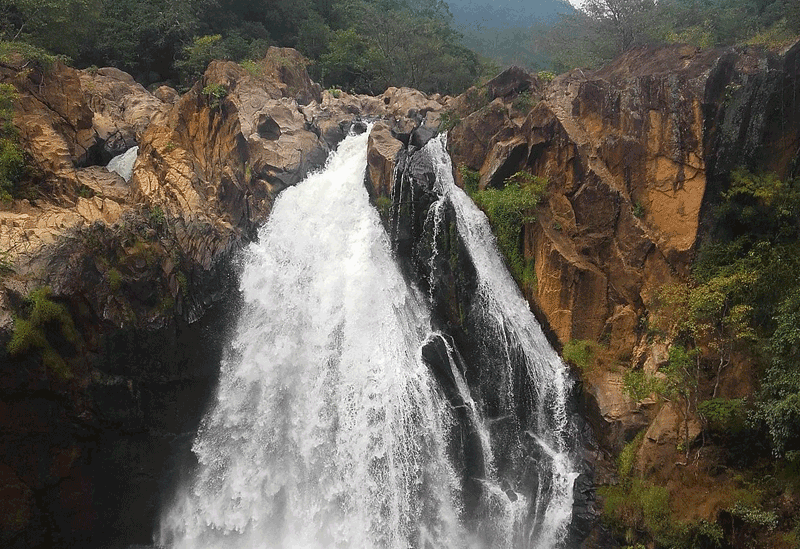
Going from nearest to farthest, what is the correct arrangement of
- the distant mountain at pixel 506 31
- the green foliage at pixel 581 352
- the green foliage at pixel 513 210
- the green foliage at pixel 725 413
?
the green foliage at pixel 725 413 < the green foliage at pixel 581 352 < the green foliage at pixel 513 210 < the distant mountain at pixel 506 31

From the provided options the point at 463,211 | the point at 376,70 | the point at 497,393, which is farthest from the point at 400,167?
the point at 376,70

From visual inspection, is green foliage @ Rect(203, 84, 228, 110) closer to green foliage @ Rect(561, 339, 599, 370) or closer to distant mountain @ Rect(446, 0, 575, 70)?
green foliage @ Rect(561, 339, 599, 370)

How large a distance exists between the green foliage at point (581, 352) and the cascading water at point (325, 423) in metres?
3.71

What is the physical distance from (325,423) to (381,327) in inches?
124

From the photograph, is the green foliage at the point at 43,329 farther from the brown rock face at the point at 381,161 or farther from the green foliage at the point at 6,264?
the brown rock face at the point at 381,161

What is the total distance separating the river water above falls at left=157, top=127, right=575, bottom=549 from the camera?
43.4 ft

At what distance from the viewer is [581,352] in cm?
1405

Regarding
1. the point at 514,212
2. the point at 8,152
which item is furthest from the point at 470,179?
the point at 8,152

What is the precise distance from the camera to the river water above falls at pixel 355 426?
1324 centimetres

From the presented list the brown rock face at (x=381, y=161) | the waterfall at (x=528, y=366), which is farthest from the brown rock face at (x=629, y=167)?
the brown rock face at (x=381, y=161)

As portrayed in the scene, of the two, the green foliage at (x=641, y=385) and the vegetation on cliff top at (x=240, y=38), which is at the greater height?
the vegetation on cliff top at (x=240, y=38)

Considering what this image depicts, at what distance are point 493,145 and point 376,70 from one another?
2073cm

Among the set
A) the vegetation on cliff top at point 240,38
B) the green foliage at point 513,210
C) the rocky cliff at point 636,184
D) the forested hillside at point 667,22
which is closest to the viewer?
the rocky cliff at point 636,184

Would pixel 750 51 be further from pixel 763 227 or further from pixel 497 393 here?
pixel 497 393
